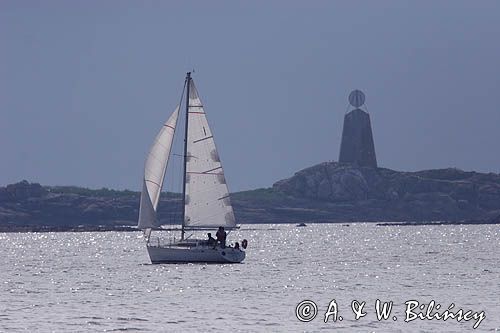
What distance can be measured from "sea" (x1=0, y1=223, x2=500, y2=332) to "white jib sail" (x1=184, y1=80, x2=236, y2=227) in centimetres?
376

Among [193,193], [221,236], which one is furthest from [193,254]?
[193,193]

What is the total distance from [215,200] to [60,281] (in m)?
19.8

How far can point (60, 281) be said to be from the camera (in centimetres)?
9044

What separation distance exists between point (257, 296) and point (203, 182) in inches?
1273

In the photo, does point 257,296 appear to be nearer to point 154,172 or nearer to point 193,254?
point 193,254

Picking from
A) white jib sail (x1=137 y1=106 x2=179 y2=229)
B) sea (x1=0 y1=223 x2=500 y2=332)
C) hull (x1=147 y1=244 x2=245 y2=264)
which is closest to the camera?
sea (x1=0 y1=223 x2=500 y2=332)

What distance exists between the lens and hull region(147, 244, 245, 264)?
10425 centimetres

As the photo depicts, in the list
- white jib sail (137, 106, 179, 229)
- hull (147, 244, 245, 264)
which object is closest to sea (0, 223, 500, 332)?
hull (147, 244, 245, 264)

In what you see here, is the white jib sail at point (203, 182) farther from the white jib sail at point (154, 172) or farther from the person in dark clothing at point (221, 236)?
the white jib sail at point (154, 172)

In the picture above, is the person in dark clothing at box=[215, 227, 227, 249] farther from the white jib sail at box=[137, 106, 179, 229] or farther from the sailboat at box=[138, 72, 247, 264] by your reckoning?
the white jib sail at box=[137, 106, 179, 229]

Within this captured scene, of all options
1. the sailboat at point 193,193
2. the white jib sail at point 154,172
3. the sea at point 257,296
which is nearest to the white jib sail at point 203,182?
the sailboat at point 193,193

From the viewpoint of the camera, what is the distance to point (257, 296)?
7531 cm

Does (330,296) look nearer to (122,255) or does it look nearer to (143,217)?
(143,217)

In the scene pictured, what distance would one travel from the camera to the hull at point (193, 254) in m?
104
